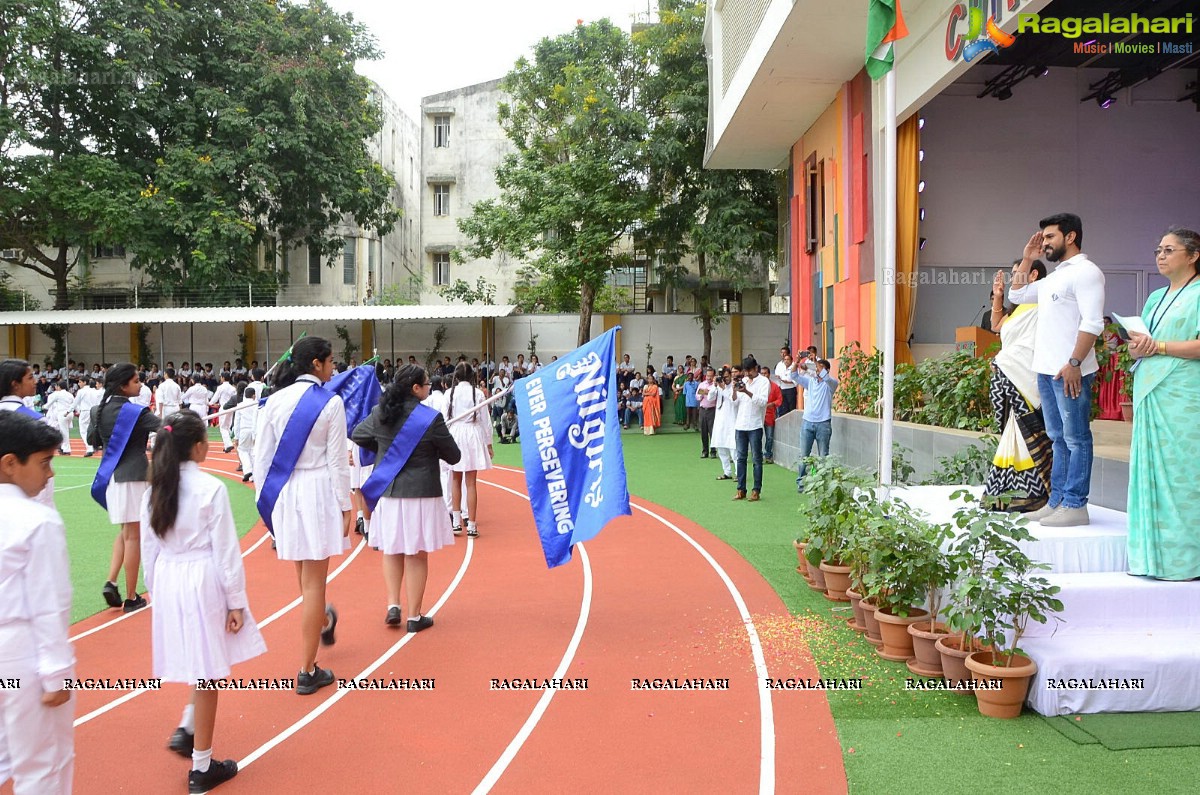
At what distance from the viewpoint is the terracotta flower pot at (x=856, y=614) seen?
566 centimetres

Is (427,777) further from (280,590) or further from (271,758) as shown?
(280,590)

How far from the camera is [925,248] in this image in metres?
15.5

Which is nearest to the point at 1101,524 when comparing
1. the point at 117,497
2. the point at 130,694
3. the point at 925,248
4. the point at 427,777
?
the point at 427,777

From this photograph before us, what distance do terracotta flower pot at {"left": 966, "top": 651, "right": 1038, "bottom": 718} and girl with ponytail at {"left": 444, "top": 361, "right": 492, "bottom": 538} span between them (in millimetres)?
5865

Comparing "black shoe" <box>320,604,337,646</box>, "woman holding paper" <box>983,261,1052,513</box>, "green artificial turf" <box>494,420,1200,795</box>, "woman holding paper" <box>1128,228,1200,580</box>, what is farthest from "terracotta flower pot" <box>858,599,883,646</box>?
"black shoe" <box>320,604,337,646</box>

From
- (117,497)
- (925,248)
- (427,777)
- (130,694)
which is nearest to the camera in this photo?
(427,777)

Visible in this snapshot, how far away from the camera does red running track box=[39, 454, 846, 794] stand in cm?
385

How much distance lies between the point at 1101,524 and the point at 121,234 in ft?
85.6

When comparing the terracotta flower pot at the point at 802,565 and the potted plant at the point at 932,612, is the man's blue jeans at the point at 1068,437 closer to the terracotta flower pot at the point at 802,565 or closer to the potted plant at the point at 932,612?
the potted plant at the point at 932,612

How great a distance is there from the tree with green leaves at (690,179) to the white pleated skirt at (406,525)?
56.3 ft

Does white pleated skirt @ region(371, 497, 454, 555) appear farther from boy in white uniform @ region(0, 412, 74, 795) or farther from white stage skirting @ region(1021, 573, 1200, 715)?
white stage skirting @ region(1021, 573, 1200, 715)

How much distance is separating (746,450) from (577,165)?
13.5m

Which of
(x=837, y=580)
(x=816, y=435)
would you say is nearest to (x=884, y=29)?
(x=837, y=580)

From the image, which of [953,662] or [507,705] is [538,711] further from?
[953,662]
